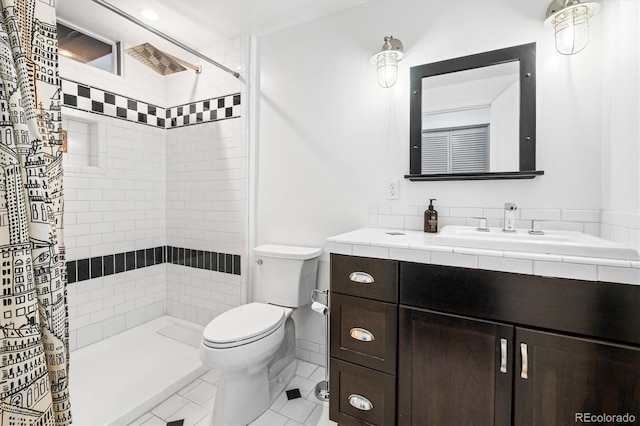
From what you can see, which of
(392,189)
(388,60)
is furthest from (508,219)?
(388,60)

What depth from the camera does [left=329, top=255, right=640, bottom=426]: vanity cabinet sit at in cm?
99

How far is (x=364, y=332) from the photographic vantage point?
1377 mm

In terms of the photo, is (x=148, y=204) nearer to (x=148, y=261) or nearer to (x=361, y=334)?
(x=148, y=261)

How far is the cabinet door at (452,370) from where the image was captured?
1.12 meters

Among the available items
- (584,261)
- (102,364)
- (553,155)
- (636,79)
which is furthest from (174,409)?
(636,79)

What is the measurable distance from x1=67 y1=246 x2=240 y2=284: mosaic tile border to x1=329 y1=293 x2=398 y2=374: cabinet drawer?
1.17 metres

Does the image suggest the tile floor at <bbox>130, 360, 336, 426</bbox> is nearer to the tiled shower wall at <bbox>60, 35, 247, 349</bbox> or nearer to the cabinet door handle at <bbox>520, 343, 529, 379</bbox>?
the tiled shower wall at <bbox>60, 35, 247, 349</bbox>

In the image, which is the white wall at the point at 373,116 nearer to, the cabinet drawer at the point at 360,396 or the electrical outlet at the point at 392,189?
the electrical outlet at the point at 392,189

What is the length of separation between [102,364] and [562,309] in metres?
2.56

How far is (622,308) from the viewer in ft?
3.20

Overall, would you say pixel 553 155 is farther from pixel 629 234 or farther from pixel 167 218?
pixel 167 218

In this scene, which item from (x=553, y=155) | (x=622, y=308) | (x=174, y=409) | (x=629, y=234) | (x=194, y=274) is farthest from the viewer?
(x=194, y=274)

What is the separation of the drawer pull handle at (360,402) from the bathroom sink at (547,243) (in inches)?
30.9

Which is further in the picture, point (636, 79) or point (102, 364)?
point (102, 364)
